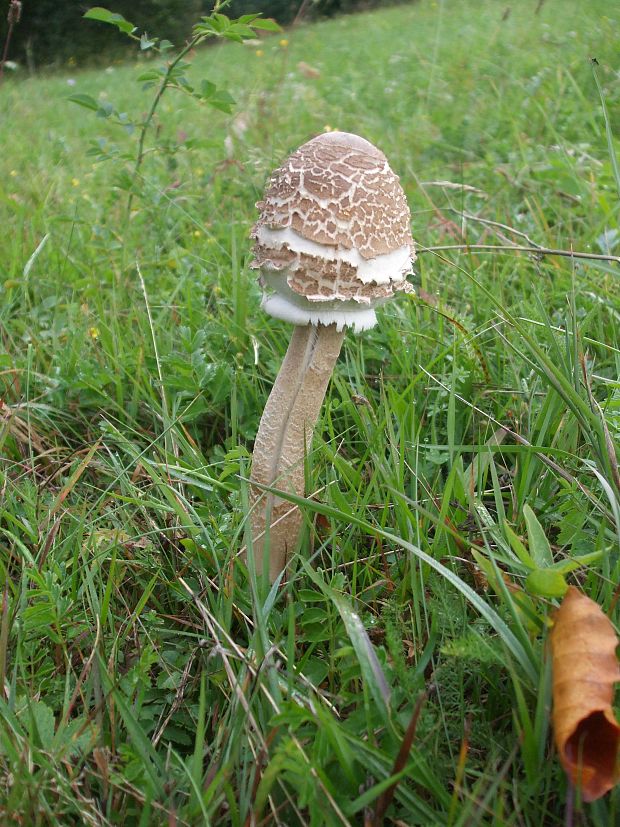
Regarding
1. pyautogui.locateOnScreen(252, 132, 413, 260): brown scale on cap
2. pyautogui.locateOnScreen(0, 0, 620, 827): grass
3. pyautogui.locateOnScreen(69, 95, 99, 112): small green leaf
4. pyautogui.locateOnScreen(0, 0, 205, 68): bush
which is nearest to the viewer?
pyautogui.locateOnScreen(0, 0, 620, 827): grass

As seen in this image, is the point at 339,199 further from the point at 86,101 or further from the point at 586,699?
the point at 86,101

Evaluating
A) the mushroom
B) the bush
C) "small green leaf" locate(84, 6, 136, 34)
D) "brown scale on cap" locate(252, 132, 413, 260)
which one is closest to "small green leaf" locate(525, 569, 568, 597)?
the mushroom

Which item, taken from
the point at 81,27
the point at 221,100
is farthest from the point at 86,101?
the point at 81,27

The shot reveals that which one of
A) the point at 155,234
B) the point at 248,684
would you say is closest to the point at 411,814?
the point at 248,684

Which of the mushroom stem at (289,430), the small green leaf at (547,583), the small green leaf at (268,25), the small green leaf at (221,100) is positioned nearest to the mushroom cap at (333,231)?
the mushroom stem at (289,430)

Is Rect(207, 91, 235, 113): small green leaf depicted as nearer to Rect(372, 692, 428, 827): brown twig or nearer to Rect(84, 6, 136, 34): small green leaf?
Rect(84, 6, 136, 34): small green leaf

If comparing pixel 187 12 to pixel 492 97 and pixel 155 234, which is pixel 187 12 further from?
pixel 155 234
